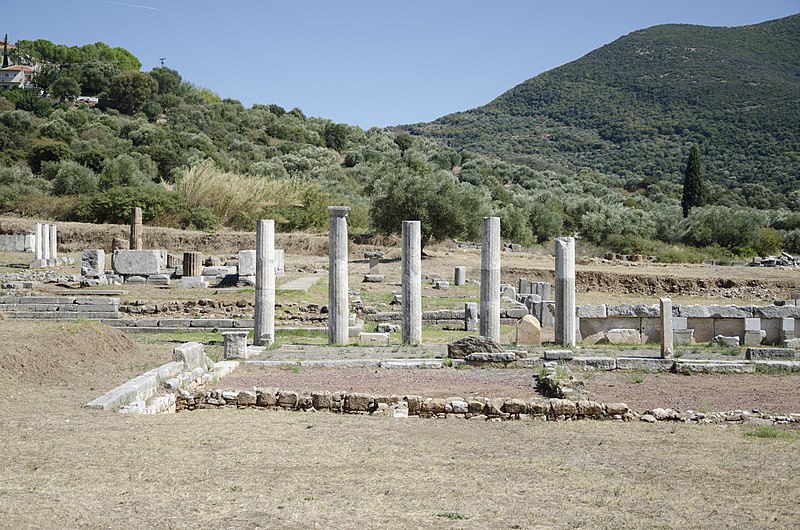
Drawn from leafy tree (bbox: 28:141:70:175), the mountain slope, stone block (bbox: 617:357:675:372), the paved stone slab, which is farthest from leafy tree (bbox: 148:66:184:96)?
stone block (bbox: 617:357:675:372)

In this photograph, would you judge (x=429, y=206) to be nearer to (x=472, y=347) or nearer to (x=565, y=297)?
(x=565, y=297)

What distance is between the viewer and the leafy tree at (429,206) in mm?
41250

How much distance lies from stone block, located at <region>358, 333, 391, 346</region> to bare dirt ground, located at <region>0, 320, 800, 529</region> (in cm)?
772

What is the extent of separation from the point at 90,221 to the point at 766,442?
1678 inches

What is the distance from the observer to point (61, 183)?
172 ft

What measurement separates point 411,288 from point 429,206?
2252 cm

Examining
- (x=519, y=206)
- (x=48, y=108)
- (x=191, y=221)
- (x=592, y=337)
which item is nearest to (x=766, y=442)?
(x=592, y=337)

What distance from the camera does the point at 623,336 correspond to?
64.6 ft

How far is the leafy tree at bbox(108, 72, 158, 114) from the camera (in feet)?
282

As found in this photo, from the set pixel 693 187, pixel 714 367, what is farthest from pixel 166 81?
pixel 714 367

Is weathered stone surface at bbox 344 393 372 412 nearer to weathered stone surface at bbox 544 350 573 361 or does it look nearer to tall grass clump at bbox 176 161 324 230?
weathered stone surface at bbox 544 350 573 361

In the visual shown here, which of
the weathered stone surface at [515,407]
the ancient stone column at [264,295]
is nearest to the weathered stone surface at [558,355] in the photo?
the weathered stone surface at [515,407]

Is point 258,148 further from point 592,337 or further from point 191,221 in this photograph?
point 592,337

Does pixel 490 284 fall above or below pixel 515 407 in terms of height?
above
